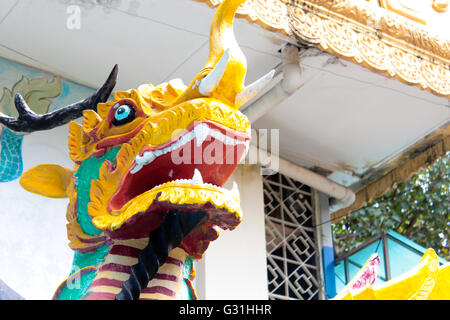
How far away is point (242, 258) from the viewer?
4.06 metres

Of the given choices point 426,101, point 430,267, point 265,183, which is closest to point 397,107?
point 426,101

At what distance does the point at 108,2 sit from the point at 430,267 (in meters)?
1.76

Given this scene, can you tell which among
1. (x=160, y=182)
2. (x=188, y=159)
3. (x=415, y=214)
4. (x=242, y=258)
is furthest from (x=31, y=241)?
(x=415, y=214)

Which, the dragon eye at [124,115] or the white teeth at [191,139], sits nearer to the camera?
the white teeth at [191,139]

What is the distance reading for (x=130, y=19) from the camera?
135 inches

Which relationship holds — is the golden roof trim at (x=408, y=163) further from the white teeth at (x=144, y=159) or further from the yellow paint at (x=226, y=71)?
the white teeth at (x=144, y=159)

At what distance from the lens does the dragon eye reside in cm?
214

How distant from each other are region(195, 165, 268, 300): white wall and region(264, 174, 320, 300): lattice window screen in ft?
0.60

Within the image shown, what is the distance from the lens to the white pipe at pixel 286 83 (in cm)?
362

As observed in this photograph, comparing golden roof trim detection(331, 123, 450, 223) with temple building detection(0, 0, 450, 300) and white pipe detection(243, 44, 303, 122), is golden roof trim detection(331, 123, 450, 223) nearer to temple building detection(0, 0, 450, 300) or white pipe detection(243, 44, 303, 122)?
temple building detection(0, 0, 450, 300)

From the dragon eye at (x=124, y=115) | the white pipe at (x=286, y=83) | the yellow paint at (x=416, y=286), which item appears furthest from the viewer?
the white pipe at (x=286, y=83)

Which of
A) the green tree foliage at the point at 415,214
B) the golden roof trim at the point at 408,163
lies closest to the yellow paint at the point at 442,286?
the golden roof trim at the point at 408,163

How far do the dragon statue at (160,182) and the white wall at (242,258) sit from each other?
1.76m

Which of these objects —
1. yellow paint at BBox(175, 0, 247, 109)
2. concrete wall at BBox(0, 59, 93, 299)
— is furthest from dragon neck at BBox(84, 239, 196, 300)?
concrete wall at BBox(0, 59, 93, 299)
